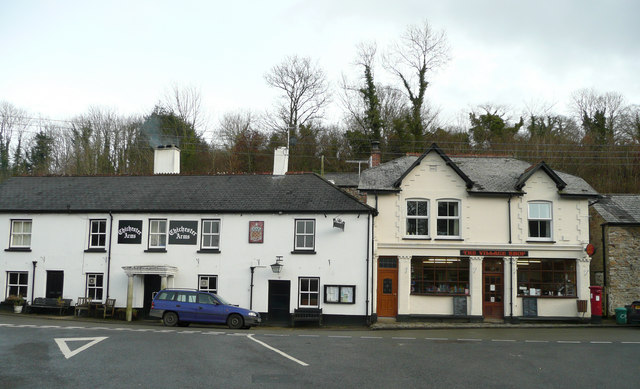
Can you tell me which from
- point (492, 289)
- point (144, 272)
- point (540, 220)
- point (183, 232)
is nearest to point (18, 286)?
point (144, 272)

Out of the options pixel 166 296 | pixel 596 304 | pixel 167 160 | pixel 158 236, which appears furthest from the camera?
pixel 167 160

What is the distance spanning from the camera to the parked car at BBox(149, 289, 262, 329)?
23.0 m

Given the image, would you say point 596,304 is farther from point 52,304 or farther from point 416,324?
point 52,304

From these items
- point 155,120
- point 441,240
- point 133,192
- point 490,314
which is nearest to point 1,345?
point 133,192

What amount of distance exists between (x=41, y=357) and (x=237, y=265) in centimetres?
1296

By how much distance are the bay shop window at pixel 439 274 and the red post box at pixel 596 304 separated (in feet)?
20.1

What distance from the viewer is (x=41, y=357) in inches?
561

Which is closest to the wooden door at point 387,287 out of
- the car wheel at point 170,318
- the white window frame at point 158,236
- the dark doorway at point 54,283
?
the car wheel at point 170,318

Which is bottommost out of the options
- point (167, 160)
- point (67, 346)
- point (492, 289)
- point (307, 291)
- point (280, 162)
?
point (67, 346)

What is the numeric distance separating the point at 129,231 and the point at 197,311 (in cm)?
741

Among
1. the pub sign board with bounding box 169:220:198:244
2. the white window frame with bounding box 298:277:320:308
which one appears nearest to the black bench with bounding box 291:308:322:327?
the white window frame with bounding box 298:277:320:308

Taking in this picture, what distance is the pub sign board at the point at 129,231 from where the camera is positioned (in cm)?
2773

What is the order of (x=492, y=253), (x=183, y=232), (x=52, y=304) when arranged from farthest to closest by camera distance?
1. (x=183, y=232)
2. (x=52, y=304)
3. (x=492, y=253)

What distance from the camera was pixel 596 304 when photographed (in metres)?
26.1
